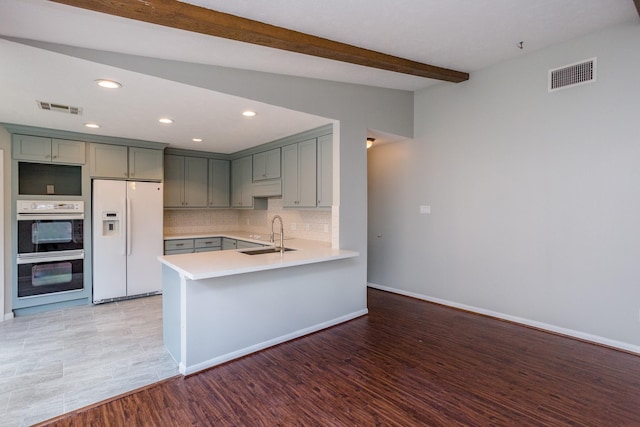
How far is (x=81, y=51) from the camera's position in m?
2.27

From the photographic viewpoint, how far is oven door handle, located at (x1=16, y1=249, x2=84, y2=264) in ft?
13.1

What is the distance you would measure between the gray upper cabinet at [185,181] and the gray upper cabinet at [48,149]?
1243mm

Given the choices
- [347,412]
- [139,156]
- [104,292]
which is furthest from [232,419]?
[139,156]

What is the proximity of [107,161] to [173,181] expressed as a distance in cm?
104

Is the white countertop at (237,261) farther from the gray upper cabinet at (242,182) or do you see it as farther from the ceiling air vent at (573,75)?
the ceiling air vent at (573,75)

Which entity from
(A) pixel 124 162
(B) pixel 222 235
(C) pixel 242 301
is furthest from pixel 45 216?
(C) pixel 242 301

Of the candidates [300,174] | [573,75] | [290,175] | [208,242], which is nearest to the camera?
[573,75]

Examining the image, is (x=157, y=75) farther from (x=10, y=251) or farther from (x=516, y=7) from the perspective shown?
(x=10, y=251)

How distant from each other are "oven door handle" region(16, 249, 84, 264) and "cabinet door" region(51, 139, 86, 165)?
3.85ft

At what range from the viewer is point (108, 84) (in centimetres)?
267

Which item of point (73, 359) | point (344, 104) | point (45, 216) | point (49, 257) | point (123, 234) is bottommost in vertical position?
point (73, 359)

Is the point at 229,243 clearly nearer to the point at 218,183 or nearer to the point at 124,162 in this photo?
the point at 218,183

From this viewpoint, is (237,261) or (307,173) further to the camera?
(307,173)

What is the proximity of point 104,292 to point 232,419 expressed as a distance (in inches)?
133
